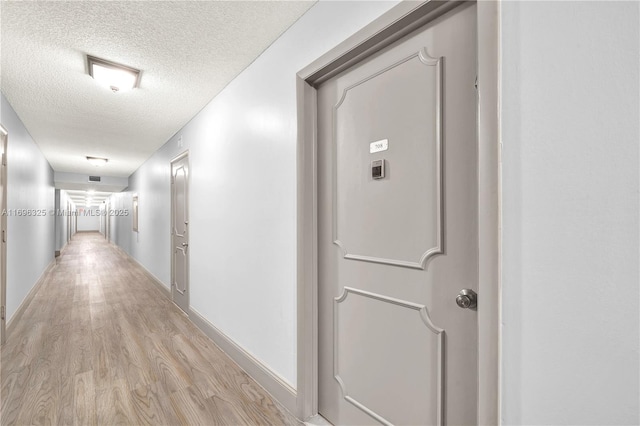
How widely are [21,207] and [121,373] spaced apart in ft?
10.3

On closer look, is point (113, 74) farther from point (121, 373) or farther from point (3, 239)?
point (121, 373)

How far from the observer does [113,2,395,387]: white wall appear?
1.90 metres

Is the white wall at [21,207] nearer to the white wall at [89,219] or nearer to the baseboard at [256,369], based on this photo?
the baseboard at [256,369]

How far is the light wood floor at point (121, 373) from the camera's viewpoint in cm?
184

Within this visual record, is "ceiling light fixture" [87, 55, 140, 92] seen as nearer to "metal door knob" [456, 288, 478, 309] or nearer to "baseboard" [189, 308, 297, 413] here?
"baseboard" [189, 308, 297, 413]

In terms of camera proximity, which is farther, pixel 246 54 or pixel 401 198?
pixel 246 54

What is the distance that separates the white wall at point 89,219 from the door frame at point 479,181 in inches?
966

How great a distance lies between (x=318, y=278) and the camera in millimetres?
1849
